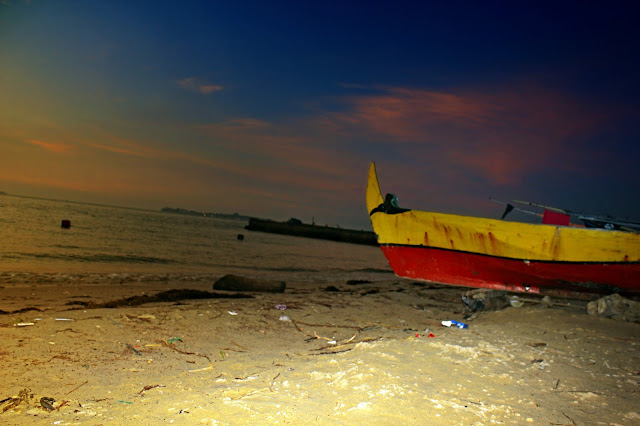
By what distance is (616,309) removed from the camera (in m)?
4.57

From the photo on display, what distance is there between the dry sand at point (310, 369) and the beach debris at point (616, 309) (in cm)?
21

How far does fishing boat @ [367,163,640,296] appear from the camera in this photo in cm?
611

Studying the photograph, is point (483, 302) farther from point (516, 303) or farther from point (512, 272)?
point (512, 272)

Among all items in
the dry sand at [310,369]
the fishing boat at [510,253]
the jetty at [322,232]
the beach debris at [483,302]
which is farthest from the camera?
the jetty at [322,232]

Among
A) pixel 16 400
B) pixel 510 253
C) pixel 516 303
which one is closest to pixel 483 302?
pixel 516 303

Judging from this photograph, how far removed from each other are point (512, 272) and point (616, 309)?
2.21 meters

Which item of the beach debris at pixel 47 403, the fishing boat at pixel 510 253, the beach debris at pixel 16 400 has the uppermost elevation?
the fishing boat at pixel 510 253

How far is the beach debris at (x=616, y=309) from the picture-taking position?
4.44m

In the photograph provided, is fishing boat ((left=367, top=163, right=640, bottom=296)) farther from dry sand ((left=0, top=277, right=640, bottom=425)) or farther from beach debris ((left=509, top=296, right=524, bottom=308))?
dry sand ((left=0, top=277, right=640, bottom=425))

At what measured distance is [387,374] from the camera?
2506mm

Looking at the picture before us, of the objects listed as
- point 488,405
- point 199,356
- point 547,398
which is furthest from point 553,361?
point 199,356

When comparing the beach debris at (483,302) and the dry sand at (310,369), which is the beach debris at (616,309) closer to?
the dry sand at (310,369)

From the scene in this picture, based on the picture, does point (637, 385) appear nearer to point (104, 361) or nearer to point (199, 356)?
point (199, 356)

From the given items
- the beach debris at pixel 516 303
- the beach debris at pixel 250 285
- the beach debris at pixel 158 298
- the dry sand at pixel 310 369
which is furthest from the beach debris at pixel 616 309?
the beach debris at pixel 250 285
